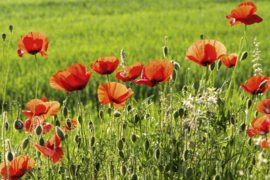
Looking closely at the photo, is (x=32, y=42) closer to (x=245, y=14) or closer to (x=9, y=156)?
(x=9, y=156)

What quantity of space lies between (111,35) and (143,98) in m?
4.68

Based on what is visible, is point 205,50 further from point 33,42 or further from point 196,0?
point 196,0

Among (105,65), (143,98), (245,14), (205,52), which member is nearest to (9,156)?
(105,65)

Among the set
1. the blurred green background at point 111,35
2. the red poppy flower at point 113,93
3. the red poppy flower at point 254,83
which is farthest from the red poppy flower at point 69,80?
the blurred green background at point 111,35

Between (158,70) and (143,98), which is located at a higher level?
(158,70)

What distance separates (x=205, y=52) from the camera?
118 centimetres

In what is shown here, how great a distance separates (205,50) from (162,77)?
18 cm

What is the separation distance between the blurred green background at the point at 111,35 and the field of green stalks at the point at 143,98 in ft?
0.09

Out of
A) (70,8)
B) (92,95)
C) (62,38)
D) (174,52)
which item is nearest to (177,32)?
(174,52)

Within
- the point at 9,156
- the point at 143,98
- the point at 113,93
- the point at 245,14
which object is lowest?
the point at 143,98

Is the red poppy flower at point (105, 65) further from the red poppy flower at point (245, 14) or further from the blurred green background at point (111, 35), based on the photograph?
the blurred green background at point (111, 35)

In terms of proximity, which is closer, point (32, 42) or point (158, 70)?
point (158, 70)

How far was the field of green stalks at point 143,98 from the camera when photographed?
1.22 metres

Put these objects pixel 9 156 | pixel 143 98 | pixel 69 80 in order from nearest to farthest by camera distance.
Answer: pixel 9 156 < pixel 69 80 < pixel 143 98
